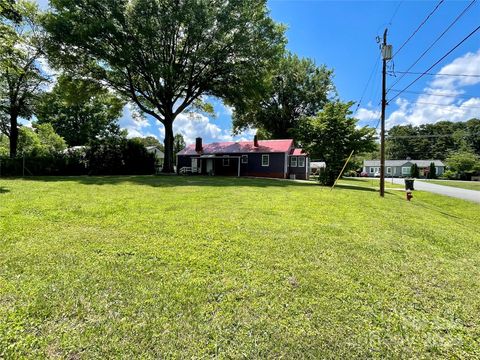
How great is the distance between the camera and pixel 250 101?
24.6 meters

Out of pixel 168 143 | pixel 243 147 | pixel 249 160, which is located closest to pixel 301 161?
pixel 249 160

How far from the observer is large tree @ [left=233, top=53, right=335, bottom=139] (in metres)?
37.7

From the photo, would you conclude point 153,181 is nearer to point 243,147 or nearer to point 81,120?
point 243,147

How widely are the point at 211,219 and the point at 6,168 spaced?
61.1 feet

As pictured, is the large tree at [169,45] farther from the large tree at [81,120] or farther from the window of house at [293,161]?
the large tree at [81,120]

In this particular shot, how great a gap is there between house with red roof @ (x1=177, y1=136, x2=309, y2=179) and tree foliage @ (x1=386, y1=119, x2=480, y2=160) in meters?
52.6

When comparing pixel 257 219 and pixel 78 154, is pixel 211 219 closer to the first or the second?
pixel 257 219

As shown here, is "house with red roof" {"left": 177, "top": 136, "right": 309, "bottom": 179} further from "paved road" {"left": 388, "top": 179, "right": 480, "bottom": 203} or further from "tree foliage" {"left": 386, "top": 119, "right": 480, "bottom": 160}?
"tree foliage" {"left": 386, "top": 119, "right": 480, "bottom": 160}

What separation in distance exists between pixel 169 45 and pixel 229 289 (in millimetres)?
22361

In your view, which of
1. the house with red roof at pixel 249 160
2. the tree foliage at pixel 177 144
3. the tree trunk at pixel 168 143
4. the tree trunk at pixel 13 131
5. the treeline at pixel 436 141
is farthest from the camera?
the treeline at pixel 436 141

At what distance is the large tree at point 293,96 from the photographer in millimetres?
37656

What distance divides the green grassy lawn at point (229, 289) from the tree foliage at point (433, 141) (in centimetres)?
7346

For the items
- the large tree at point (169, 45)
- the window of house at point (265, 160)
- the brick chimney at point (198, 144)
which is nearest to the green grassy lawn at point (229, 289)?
the large tree at point (169, 45)

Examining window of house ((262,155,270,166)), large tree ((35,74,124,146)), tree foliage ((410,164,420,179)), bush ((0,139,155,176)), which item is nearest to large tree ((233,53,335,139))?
window of house ((262,155,270,166))
